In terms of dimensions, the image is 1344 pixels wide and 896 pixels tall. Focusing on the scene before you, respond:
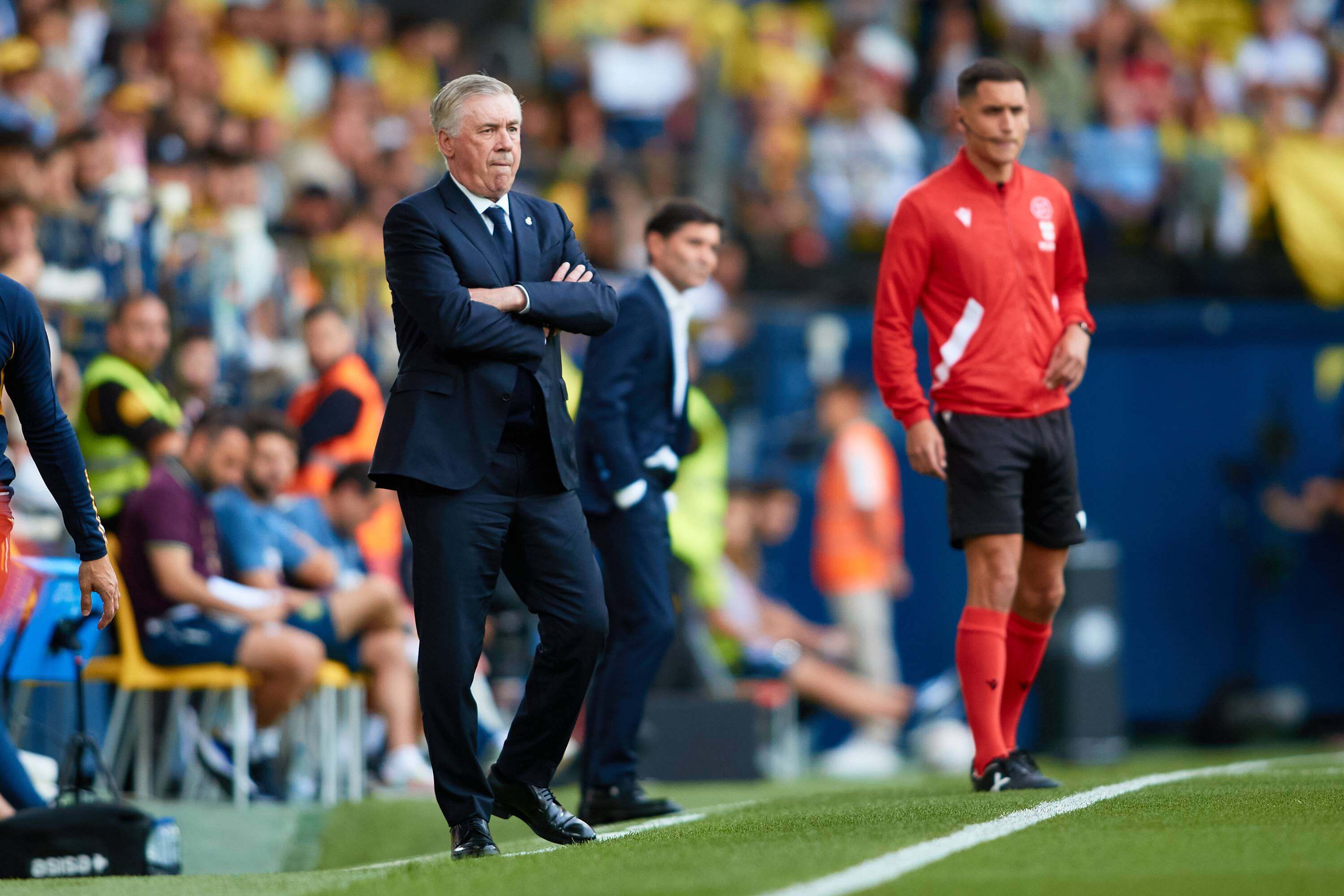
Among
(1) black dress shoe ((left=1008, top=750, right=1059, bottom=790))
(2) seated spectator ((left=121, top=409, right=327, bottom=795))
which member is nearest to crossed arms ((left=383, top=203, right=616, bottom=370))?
(1) black dress shoe ((left=1008, top=750, right=1059, bottom=790))

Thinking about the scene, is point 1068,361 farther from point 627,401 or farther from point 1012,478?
point 627,401

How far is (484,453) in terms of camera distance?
5367 millimetres

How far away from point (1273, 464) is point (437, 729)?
10256mm

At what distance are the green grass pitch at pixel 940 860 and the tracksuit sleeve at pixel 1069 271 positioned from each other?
1.72 m

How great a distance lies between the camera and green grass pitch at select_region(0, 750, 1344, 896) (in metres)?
4.34

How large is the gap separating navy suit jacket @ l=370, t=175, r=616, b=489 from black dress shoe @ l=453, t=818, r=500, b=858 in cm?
99

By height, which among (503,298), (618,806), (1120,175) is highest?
(1120,175)

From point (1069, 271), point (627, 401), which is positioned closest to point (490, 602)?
point (627, 401)

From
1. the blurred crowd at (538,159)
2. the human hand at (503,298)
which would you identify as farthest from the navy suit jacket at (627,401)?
the blurred crowd at (538,159)

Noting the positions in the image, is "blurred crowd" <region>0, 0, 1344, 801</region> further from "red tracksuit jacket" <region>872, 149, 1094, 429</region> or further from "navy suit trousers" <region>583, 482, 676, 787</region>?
"red tracksuit jacket" <region>872, 149, 1094, 429</region>

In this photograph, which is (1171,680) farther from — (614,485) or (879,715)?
(614,485)

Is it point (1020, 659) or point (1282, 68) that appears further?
point (1282, 68)

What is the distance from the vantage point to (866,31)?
16328 millimetres

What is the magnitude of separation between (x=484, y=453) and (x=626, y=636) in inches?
73.4
